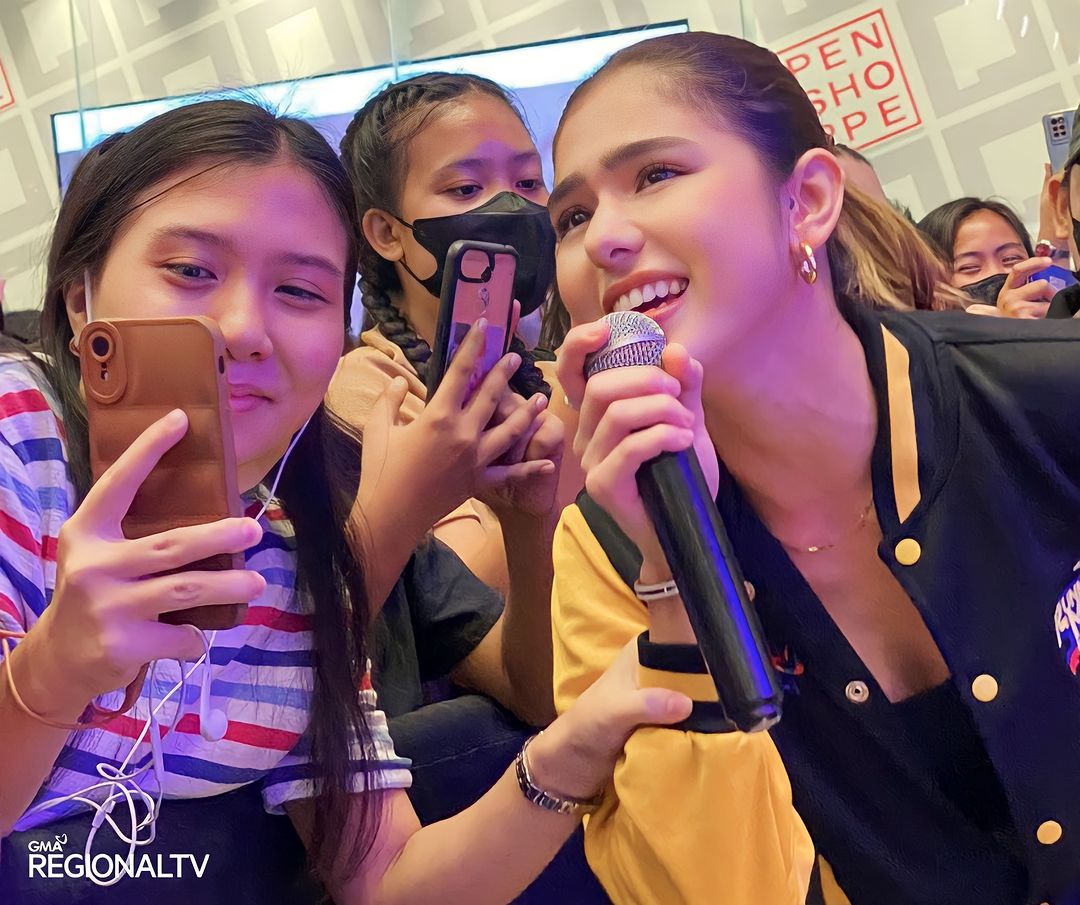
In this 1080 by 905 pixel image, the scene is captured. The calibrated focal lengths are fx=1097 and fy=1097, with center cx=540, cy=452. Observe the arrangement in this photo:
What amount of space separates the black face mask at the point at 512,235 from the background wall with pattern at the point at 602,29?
5.59ft

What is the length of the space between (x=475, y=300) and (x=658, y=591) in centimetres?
37

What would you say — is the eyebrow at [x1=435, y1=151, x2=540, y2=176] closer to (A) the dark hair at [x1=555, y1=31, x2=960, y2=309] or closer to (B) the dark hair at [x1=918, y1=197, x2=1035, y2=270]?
(A) the dark hair at [x1=555, y1=31, x2=960, y2=309]

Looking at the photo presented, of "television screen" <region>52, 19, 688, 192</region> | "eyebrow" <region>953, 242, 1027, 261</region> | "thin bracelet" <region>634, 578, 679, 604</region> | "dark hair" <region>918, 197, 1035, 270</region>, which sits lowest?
"eyebrow" <region>953, 242, 1027, 261</region>

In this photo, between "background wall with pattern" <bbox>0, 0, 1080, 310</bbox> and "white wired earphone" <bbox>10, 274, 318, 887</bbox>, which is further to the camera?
"background wall with pattern" <bbox>0, 0, 1080, 310</bbox>

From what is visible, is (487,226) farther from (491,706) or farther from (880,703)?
(880,703)

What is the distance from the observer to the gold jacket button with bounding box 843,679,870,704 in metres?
0.94

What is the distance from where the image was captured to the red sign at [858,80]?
3.06 metres

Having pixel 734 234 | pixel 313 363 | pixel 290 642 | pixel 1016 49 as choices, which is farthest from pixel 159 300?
pixel 1016 49

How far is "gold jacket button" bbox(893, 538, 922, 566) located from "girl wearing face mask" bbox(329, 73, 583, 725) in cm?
35

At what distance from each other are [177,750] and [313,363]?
0.32 meters

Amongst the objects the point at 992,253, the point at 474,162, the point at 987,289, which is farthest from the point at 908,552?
the point at 992,253

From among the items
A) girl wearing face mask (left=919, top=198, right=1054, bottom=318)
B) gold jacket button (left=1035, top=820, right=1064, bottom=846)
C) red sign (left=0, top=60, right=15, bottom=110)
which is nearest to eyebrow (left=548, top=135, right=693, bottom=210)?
gold jacket button (left=1035, top=820, right=1064, bottom=846)

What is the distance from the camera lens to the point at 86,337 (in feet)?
2.16

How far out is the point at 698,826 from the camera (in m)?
0.80
